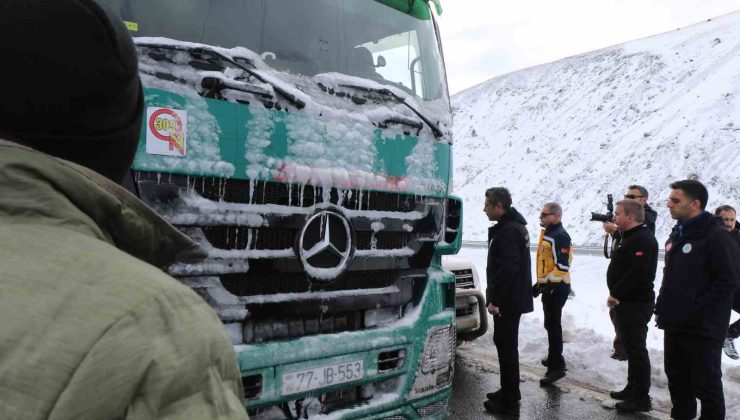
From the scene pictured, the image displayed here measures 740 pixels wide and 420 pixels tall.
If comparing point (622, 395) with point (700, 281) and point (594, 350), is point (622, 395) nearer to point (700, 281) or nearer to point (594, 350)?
point (700, 281)

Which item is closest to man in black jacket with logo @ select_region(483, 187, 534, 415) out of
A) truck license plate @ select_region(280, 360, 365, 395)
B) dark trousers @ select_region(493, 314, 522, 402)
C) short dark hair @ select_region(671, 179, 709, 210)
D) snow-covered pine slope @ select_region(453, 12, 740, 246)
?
dark trousers @ select_region(493, 314, 522, 402)

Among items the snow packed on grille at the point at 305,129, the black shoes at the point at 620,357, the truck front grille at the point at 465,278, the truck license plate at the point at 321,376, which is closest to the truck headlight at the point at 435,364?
the truck license plate at the point at 321,376

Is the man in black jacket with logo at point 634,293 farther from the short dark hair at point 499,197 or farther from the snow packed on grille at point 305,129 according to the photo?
the snow packed on grille at point 305,129

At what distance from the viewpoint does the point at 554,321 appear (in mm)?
5715

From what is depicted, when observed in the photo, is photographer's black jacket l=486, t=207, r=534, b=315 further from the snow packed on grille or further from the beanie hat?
the beanie hat

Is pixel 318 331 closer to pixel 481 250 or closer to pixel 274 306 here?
pixel 274 306

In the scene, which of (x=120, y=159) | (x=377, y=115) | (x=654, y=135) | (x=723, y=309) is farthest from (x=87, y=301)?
(x=654, y=135)

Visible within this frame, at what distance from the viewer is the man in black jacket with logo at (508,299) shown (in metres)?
4.72

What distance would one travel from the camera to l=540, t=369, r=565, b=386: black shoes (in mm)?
5449

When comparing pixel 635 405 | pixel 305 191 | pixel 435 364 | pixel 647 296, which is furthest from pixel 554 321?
pixel 305 191

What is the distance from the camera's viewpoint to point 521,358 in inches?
258

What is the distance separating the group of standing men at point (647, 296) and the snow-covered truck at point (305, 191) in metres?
1.20

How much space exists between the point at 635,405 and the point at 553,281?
146 centimetres

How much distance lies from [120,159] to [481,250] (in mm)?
17657
